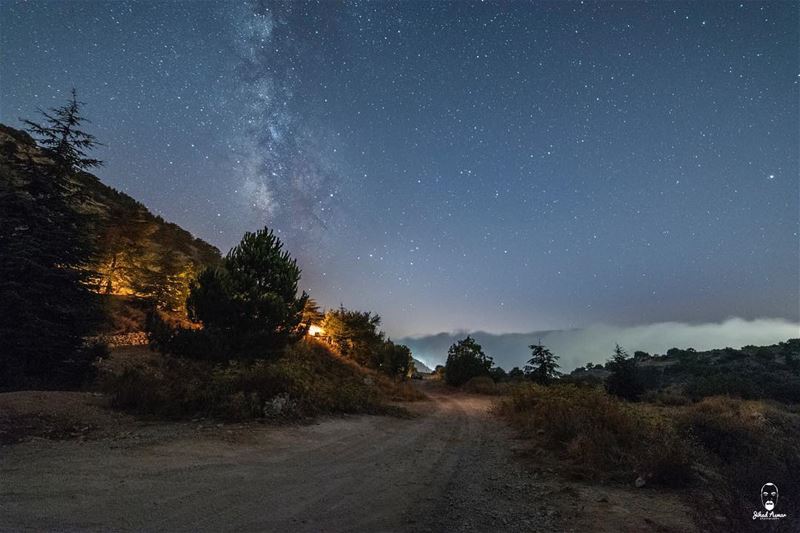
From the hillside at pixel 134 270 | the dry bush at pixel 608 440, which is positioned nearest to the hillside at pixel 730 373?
the dry bush at pixel 608 440

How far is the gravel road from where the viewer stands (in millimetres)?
4605

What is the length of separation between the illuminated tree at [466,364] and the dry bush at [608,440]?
2566 centimetres

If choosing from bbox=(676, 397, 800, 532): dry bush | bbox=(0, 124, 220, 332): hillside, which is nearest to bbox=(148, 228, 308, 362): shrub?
bbox=(0, 124, 220, 332): hillside

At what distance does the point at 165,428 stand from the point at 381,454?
554 cm

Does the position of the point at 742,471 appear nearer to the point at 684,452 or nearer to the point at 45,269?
the point at 684,452

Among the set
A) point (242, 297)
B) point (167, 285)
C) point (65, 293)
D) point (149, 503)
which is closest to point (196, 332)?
point (242, 297)

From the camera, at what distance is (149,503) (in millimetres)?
4922

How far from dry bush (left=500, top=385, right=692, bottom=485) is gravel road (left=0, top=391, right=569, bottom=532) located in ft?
4.44

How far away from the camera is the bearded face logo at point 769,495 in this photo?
181 inches

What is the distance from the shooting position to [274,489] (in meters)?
5.86

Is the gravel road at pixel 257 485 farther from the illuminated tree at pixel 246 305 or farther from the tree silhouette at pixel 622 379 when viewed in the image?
the tree silhouette at pixel 622 379

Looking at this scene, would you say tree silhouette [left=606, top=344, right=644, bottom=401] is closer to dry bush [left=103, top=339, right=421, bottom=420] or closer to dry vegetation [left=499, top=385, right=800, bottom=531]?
dry vegetation [left=499, top=385, right=800, bottom=531]

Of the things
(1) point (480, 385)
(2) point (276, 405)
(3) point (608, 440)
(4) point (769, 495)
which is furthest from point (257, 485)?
(1) point (480, 385)

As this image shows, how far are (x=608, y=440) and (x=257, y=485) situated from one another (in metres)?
7.47
